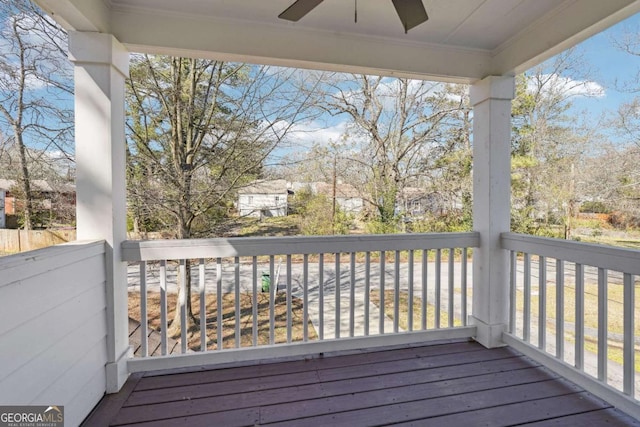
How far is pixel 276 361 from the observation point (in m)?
2.23

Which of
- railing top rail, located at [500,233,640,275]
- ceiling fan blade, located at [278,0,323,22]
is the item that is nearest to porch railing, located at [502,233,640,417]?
railing top rail, located at [500,233,640,275]

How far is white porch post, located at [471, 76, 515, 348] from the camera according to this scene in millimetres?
2422

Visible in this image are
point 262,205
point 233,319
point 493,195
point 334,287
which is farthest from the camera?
point 233,319

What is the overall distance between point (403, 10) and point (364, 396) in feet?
6.90

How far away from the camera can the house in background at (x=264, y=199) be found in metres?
4.34

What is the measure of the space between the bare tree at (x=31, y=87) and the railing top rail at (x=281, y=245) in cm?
113

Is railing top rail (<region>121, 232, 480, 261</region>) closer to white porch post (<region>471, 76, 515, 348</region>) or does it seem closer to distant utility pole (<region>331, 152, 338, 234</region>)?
white porch post (<region>471, 76, 515, 348</region>)

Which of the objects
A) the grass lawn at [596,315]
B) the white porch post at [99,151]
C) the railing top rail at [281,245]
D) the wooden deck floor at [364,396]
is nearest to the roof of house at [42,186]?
the white porch post at [99,151]

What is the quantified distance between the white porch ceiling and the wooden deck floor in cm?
219

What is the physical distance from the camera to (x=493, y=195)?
95.7 inches

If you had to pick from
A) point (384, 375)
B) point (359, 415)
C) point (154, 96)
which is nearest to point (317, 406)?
point (359, 415)

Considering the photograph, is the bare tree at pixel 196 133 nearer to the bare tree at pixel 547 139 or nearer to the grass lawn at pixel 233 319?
the grass lawn at pixel 233 319

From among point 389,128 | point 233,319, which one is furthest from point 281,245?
point 389,128

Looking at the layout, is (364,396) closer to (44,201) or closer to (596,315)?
(44,201)
